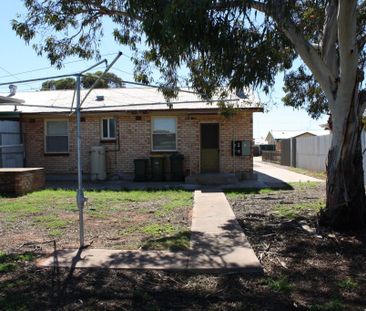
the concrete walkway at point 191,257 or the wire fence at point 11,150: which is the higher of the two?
the wire fence at point 11,150

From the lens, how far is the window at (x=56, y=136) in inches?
798

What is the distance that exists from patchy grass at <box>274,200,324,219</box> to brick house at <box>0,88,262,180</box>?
6.73 m

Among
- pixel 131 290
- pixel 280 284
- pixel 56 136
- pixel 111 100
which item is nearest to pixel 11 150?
pixel 56 136

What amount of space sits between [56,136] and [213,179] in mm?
6715

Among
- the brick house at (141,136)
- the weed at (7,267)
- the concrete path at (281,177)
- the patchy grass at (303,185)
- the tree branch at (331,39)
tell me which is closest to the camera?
the weed at (7,267)

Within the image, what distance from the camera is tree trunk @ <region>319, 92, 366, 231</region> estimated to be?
27.2 feet

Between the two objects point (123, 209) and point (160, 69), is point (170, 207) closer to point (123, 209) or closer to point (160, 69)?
point (123, 209)

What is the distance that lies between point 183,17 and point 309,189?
10.5 metres

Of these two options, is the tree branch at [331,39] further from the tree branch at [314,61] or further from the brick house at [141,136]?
the brick house at [141,136]

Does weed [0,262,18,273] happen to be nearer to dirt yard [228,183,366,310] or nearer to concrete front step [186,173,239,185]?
dirt yard [228,183,366,310]

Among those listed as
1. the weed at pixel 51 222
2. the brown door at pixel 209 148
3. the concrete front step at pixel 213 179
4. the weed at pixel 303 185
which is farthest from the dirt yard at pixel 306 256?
the brown door at pixel 209 148

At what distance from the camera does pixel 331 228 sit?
8562 millimetres

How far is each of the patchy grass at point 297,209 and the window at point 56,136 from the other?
10.8 metres

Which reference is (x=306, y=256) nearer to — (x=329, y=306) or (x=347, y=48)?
(x=329, y=306)
